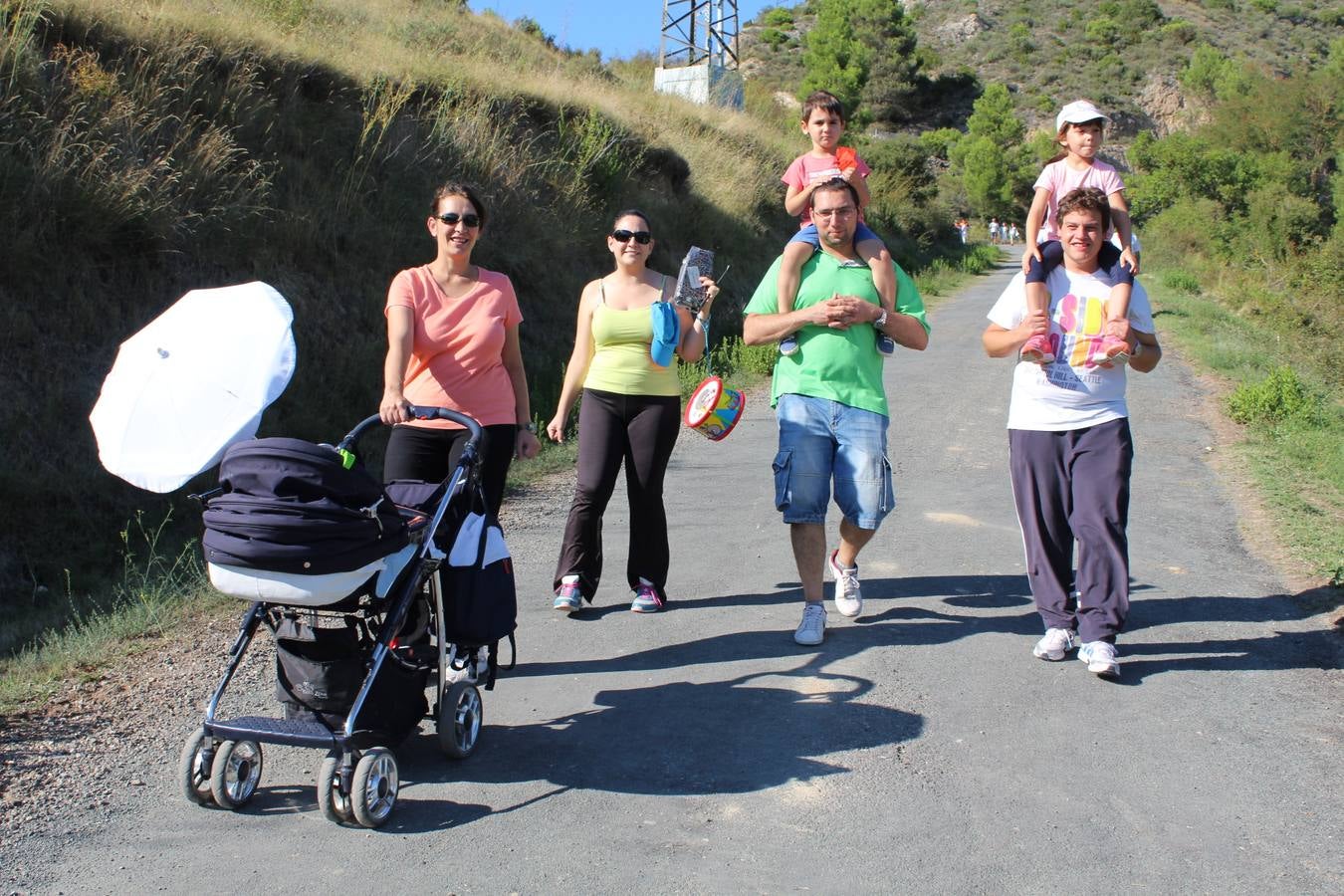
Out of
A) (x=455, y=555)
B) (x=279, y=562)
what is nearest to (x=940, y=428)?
(x=455, y=555)

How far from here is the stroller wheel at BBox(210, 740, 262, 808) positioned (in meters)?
3.70

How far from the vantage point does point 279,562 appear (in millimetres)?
3445

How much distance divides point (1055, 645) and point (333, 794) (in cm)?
314

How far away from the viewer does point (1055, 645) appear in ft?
17.2

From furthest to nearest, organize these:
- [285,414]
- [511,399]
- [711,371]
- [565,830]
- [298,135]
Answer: [711,371]
[298,135]
[285,414]
[511,399]
[565,830]

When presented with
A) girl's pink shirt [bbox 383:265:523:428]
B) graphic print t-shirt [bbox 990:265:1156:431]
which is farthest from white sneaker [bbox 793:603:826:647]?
girl's pink shirt [bbox 383:265:523:428]

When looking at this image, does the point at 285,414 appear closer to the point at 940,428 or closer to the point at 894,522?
the point at 894,522

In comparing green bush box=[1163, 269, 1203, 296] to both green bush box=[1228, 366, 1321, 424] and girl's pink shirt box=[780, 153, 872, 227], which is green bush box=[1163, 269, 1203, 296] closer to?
green bush box=[1228, 366, 1321, 424]

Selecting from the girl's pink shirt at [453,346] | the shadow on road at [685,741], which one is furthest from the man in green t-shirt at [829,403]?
the girl's pink shirt at [453,346]

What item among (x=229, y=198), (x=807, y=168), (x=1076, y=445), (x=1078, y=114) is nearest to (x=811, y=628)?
(x=1076, y=445)

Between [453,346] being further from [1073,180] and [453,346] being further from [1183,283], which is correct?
[1183,283]

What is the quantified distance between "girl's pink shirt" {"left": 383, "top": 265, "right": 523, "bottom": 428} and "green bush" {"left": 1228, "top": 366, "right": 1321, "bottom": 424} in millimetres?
8762

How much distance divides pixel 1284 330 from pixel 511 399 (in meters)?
21.4

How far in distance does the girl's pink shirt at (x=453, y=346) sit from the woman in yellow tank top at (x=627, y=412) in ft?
2.62
